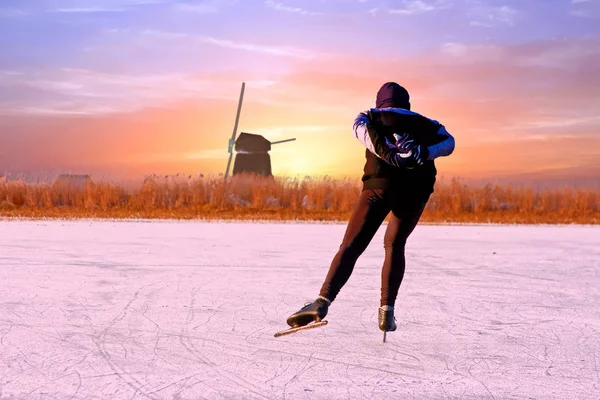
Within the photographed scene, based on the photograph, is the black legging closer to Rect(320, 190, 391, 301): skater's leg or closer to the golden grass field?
Rect(320, 190, 391, 301): skater's leg

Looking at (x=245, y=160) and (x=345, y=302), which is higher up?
(x=245, y=160)

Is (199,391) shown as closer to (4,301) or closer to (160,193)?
(4,301)

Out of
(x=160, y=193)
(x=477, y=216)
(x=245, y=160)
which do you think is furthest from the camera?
(x=245, y=160)

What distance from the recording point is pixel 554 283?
8016 mm

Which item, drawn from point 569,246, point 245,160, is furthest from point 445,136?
point 245,160

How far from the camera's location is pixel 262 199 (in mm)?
23438

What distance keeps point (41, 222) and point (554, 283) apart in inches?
511

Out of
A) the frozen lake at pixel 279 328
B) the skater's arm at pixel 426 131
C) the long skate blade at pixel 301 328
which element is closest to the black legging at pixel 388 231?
the long skate blade at pixel 301 328

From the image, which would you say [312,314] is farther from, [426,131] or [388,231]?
[426,131]

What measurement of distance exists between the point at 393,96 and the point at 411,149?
0.41m

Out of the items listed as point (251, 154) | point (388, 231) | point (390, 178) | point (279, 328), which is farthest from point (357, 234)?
point (251, 154)

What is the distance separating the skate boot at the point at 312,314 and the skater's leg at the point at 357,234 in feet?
0.20

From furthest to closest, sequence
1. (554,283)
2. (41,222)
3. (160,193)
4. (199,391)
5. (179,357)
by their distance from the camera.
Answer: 1. (160,193)
2. (41,222)
3. (554,283)
4. (179,357)
5. (199,391)

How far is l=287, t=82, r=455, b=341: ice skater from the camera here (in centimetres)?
452
